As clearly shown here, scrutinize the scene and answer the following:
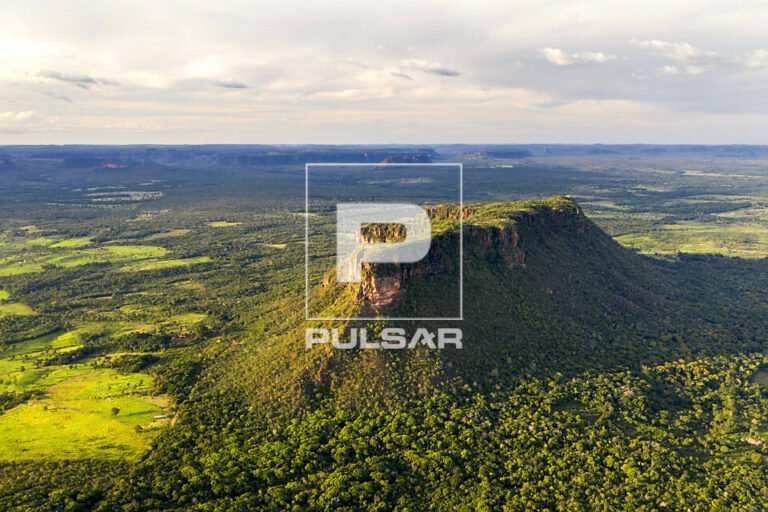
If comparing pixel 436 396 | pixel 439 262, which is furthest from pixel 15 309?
pixel 436 396

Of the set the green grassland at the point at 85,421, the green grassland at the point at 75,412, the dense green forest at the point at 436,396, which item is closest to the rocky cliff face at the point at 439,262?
the dense green forest at the point at 436,396

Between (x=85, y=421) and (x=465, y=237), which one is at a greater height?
(x=465, y=237)

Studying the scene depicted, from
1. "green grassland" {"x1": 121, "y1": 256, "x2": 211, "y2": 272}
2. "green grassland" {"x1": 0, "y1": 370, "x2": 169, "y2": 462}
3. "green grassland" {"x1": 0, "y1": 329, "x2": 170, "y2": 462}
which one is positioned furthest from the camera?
"green grassland" {"x1": 121, "y1": 256, "x2": 211, "y2": 272}

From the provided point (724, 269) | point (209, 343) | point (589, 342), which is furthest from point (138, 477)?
point (724, 269)

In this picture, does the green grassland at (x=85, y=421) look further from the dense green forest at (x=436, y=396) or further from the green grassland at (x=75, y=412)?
the dense green forest at (x=436, y=396)

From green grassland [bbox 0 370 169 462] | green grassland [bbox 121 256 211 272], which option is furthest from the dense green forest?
green grassland [bbox 121 256 211 272]

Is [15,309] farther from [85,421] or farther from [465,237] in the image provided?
[465,237]

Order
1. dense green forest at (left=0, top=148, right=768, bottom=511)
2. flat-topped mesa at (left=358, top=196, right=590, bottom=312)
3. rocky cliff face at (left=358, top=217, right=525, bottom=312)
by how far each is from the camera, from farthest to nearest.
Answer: flat-topped mesa at (left=358, top=196, right=590, bottom=312)
rocky cliff face at (left=358, top=217, right=525, bottom=312)
dense green forest at (left=0, top=148, right=768, bottom=511)

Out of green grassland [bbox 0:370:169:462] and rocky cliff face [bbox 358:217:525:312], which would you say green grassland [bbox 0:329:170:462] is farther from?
rocky cliff face [bbox 358:217:525:312]

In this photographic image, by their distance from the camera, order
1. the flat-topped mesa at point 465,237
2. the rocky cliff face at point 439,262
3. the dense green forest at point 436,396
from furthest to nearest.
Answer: the flat-topped mesa at point 465,237
the rocky cliff face at point 439,262
the dense green forest at point 436,396
